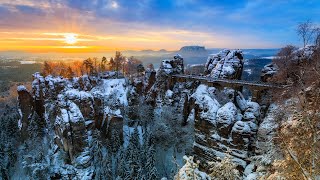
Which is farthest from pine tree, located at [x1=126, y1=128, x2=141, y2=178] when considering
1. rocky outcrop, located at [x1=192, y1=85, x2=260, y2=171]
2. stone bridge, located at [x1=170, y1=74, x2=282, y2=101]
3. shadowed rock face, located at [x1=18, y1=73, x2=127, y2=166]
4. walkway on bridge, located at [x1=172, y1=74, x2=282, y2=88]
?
→ walkway on bridge, located at [x1=172, y1=74, x2=282, y2=88]

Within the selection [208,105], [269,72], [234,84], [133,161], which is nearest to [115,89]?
[133,161]

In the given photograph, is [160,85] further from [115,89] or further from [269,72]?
[269,72]

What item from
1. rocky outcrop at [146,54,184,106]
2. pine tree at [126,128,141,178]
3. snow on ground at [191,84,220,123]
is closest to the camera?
snow on ground at [191,84,220,123]

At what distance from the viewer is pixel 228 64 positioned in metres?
51.7

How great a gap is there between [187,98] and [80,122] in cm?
2371

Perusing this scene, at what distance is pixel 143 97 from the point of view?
61.2 metres

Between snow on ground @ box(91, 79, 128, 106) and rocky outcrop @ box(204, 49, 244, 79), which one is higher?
rocky outcrop @ box(204, 49, 244, 79)

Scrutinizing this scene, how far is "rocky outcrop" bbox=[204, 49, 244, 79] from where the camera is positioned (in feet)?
165

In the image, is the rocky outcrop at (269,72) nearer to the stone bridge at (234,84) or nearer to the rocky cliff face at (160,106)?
the stone bridge at (234,84)

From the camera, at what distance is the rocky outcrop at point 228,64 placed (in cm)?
5019

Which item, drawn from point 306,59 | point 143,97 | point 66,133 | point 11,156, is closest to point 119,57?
point 143,97

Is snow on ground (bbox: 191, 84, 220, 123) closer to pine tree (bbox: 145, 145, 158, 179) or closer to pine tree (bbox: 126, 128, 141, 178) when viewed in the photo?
→ pine tree (bbox: 145, 145, 158, 179)

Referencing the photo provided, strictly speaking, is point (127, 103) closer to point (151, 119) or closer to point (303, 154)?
point (151, 119)

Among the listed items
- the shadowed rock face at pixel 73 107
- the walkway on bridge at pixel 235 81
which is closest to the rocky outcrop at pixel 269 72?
the walkway on bridge at pixel 235 81
